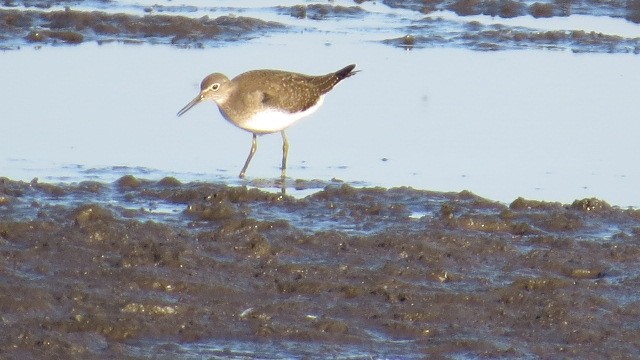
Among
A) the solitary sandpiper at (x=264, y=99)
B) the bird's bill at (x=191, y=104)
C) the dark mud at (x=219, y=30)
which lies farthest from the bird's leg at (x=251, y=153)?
the dark mud at (x=219, y=30)

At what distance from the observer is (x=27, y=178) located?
920 centimetres

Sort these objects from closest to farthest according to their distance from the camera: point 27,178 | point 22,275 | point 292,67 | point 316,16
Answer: point 22,275
point 27,178
point 292,67
point 316,16

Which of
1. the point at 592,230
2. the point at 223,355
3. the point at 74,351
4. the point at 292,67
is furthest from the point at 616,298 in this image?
the point at 292,67

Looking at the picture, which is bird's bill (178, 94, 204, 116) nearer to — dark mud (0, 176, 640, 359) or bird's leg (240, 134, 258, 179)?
bird's leg (240, 134, 258, 179)

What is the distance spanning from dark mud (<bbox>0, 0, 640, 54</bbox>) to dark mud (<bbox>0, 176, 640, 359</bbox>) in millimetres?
6230

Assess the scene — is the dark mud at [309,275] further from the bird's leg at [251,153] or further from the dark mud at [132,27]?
the dark mud at [132,27]

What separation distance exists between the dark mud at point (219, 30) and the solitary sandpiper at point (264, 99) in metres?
4.08

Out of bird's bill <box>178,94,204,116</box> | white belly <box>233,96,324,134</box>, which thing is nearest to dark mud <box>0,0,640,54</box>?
bird's bill <box>178,94,204,116</box>

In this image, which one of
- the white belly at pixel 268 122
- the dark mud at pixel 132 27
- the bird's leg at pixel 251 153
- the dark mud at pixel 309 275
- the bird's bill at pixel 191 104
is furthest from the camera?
Result: the dark mud at pixel 132 27

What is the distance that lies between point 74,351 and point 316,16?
11040mm

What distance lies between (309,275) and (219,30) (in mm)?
8571

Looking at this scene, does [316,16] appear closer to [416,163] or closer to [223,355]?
[416,163]

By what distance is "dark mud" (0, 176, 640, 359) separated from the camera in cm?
622

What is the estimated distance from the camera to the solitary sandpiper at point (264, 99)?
33.9 ft
